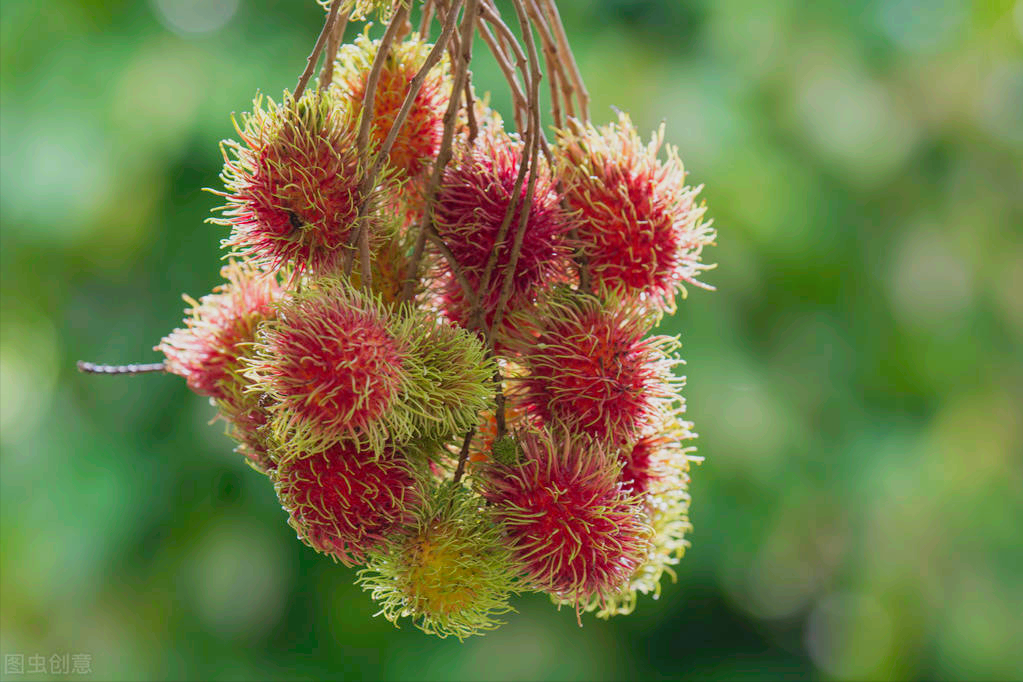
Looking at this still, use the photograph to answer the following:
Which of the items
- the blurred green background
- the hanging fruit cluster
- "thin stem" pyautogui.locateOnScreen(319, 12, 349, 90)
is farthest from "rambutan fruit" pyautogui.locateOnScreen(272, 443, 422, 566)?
the blurred green background

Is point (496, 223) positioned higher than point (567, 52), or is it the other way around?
point (567, 52)

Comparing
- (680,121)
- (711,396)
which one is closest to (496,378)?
(711,396)

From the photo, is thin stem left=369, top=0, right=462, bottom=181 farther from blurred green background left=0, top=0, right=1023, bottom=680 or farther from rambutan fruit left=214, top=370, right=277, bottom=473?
blurred green background left=0, top=0, right=1023, bottom=680

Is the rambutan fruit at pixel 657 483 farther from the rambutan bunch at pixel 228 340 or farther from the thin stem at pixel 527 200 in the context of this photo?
the rambutan bunch at pixel 228 340

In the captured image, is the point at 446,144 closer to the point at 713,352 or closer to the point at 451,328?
the point at 451,328

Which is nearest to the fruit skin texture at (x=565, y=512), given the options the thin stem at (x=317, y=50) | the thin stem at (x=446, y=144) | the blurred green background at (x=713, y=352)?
the thin stem at (x=446, y=144)

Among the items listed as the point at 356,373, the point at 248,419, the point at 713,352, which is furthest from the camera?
the point at 713,352

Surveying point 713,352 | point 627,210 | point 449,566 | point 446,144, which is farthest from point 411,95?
point 713,352

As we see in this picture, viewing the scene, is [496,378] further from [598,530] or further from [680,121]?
[680,121]
